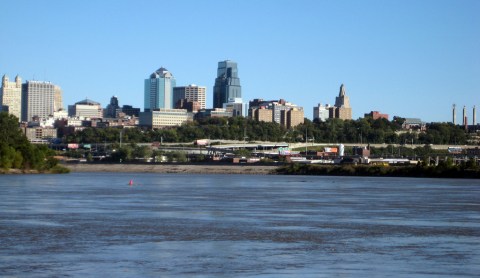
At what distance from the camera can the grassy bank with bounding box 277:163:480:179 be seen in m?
152

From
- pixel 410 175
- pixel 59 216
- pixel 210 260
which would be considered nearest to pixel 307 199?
pixel 59 216

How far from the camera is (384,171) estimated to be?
17225cm

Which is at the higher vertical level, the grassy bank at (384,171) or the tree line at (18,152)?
the tree line at (18,152)

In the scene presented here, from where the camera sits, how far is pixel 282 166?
19138cm

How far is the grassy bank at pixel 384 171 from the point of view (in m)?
152

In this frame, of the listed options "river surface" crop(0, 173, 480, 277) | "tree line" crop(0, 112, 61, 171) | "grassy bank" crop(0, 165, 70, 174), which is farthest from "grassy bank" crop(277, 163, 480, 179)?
"river surface" crop(0, 173, 480, 277)

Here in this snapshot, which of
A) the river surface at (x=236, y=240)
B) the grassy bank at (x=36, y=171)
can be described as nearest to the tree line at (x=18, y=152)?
the grassy bank at (x=36, y=171)

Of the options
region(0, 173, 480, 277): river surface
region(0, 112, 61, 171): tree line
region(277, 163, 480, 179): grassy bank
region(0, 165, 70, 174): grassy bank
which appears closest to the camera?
region(0, 173, 480, 277): river surface

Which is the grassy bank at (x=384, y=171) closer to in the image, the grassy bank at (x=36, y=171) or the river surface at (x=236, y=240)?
the grassy bank at (x=36, y=171)

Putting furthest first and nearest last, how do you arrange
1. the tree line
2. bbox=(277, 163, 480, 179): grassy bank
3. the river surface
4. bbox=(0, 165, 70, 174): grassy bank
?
bbox=(277, 163, 480, 179): grassy bank
bbox=(0, 165, 70, 174): grassy bank
the tree line
the river surface

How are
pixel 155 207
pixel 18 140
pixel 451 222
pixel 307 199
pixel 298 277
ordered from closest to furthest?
pixel 298 277 < pixel 451 222 < pixel 155 207 < pixel 307 199 < pixel 18 140

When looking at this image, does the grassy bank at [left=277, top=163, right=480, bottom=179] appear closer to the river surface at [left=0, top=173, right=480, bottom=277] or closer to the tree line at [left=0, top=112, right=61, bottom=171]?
the tree line at [left=0, top=112, right=61, bottom=171]

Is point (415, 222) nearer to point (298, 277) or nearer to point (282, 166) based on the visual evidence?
point (298, 277)

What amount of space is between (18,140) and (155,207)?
337ft
